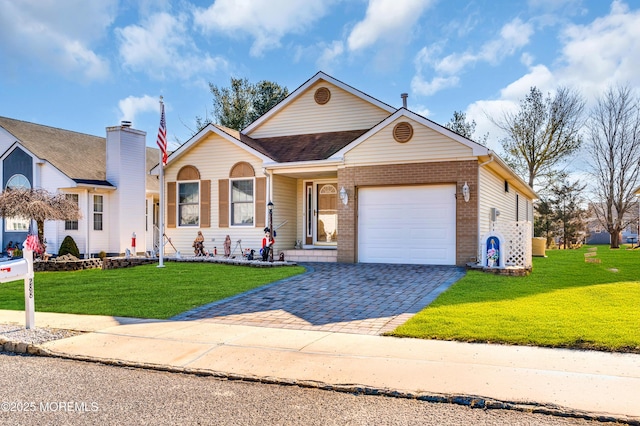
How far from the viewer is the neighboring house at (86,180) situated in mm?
21203

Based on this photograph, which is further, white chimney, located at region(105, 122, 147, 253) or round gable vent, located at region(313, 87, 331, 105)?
white chimney, located at region(105, 122, 147, 253)

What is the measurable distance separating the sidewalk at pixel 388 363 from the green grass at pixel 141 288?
1.61 m

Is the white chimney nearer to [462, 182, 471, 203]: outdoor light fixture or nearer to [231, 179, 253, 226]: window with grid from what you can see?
[231, 179, 253, 226]: window with grid

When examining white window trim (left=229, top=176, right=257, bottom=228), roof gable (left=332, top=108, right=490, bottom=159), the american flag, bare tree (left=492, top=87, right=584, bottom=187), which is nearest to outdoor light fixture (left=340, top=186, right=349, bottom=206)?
roof gable (left=332, top=108, right=490, bottom=159)

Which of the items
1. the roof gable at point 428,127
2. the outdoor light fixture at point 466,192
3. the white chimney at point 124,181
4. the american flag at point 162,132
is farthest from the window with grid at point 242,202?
the outdoor light fixture at point 466,192

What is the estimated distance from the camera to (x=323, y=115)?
19234 mm

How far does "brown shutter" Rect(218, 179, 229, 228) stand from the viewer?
18.0 meters

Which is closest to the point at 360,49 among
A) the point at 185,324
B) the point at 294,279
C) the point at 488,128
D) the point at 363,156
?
the point at 363,156

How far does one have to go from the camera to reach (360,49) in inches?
813

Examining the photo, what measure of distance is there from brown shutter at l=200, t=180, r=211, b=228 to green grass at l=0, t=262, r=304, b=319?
303cm

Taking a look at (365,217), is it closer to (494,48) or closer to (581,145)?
(494,48)

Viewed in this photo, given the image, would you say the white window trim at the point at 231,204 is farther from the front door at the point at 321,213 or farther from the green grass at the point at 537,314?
the green grass at the point at 537,314

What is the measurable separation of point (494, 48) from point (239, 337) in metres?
14.3

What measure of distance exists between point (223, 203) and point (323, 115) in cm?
495
